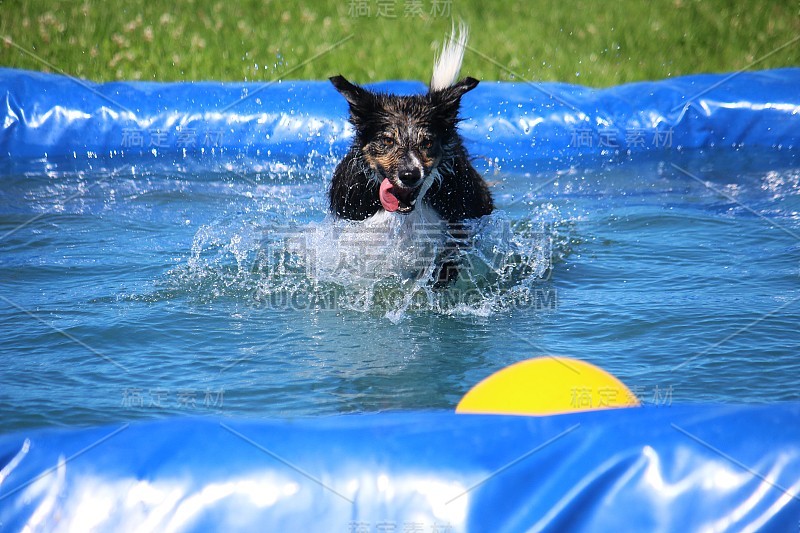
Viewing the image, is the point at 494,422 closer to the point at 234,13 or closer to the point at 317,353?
the point at 317,353

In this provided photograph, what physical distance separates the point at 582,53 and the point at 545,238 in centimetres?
504

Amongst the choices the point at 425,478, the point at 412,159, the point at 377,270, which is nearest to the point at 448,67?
the point at 412,159

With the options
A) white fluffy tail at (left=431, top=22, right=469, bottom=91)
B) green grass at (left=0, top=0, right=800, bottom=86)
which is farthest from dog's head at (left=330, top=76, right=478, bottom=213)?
green grass at (left=0, top=0, right=800, bottom=86)

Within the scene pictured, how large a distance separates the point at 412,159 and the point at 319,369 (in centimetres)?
132

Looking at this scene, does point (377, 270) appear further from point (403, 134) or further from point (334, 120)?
point (334, 120)

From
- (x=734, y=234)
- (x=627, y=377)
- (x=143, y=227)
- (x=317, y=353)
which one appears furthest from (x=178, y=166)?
(x=627, y=377)

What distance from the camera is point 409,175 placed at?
15.1 feet

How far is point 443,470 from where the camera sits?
2.58 metres

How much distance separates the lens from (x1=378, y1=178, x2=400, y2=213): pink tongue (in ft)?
15.7

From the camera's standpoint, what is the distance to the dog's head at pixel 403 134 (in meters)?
4.70

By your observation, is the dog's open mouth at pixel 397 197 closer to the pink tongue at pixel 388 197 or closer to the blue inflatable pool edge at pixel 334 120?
the pink tongue at pixel 388 197

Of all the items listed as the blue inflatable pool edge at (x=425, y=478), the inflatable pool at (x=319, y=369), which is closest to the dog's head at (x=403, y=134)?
the inflatable pool at (x=319, y=369)

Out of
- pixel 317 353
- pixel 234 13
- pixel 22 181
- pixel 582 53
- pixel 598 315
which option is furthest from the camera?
pixel 234 13

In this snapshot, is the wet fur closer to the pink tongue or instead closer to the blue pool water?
the pink tongue
